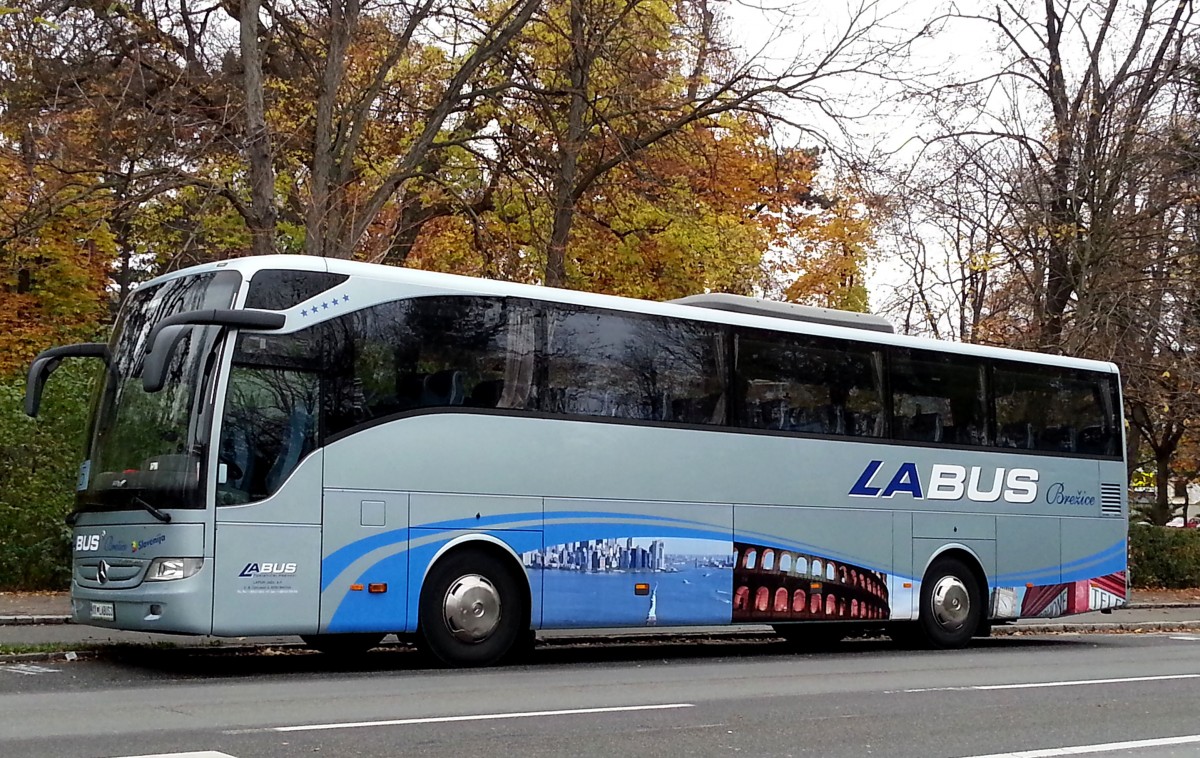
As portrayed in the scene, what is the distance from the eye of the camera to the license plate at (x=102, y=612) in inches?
500

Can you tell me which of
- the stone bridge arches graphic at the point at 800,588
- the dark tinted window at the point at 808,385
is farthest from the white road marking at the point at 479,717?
the dark tinted window at the point at 808,385

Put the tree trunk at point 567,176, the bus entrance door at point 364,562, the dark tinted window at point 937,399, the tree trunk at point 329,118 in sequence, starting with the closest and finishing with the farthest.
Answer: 1. the bus entrance door at point 364,562
2. the dark tinted window at point 937,399
3. the tree trunk at point 329,118
4. the tree trunk at point 567,176

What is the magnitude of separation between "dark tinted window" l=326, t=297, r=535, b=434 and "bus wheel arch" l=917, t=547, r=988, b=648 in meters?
6.31

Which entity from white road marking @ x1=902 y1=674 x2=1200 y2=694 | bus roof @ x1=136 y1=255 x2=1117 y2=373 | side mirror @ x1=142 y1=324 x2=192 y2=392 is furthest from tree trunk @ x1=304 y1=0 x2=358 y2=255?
white road marking @ x1=902 y1=674 x2=1200 y2=694

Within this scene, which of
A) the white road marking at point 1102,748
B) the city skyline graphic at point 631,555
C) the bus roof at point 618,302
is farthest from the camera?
the city skyline graphic at point 631,555

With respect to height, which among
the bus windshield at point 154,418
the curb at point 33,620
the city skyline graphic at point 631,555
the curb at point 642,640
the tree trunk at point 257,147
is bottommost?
the curb at point 642,640

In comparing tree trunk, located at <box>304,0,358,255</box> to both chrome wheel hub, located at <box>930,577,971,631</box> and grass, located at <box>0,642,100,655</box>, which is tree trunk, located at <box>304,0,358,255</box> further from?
chrome wheel hub, located at <box>930,577,971,631</box>

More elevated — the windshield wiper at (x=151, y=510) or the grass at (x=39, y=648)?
the windshield wiper at (x=151, y=510)

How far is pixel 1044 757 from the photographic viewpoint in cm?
859

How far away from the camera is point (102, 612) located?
1281 centimetres

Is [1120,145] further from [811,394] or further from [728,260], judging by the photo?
[811,394]

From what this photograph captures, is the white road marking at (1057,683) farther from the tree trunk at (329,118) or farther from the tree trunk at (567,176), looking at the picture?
the tree trunk at (567,176)

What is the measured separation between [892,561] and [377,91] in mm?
9990

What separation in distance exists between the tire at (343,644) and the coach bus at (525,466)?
11 centimetres
